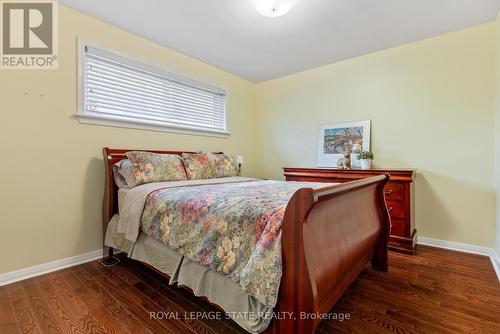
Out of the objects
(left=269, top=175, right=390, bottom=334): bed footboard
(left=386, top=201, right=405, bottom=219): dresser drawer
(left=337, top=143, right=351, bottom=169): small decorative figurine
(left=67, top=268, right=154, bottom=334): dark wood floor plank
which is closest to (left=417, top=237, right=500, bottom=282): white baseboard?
(left=386, top=201, right=405, bottom=219): dresser drawer

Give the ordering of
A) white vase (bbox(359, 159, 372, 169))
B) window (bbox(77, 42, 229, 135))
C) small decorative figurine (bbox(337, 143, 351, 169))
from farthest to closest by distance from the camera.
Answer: small decorative figurine (bbox(337, 143, 351, 169)) → white vase (bbox(359, 159, 372, 169)) → window (bbox(77, 42, 229, 135))

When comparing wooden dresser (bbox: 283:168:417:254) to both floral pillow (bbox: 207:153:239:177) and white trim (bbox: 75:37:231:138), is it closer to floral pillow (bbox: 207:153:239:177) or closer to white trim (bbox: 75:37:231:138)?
floral pillow (bbox: 207:153:239:177)

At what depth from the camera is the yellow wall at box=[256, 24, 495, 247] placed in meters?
2.55

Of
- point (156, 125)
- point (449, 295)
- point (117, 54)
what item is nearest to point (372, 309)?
point (449, 295)

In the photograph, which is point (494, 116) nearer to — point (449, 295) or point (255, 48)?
point (449, 295)

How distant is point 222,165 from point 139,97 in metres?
1.28

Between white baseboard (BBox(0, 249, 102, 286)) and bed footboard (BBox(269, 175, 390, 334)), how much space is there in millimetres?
2115

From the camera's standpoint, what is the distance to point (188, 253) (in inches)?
61.2

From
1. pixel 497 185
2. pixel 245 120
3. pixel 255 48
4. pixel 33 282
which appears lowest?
pixel 33 282

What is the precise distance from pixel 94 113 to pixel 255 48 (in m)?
2.02

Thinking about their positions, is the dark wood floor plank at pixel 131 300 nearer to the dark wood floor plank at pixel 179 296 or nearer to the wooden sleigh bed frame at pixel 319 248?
the dark wood floor plank at pixel 179 296

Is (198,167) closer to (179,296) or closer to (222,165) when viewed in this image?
(222,165)

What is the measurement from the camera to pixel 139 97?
2875 millimetres

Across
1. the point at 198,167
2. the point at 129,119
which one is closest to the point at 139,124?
the point at 129,119
